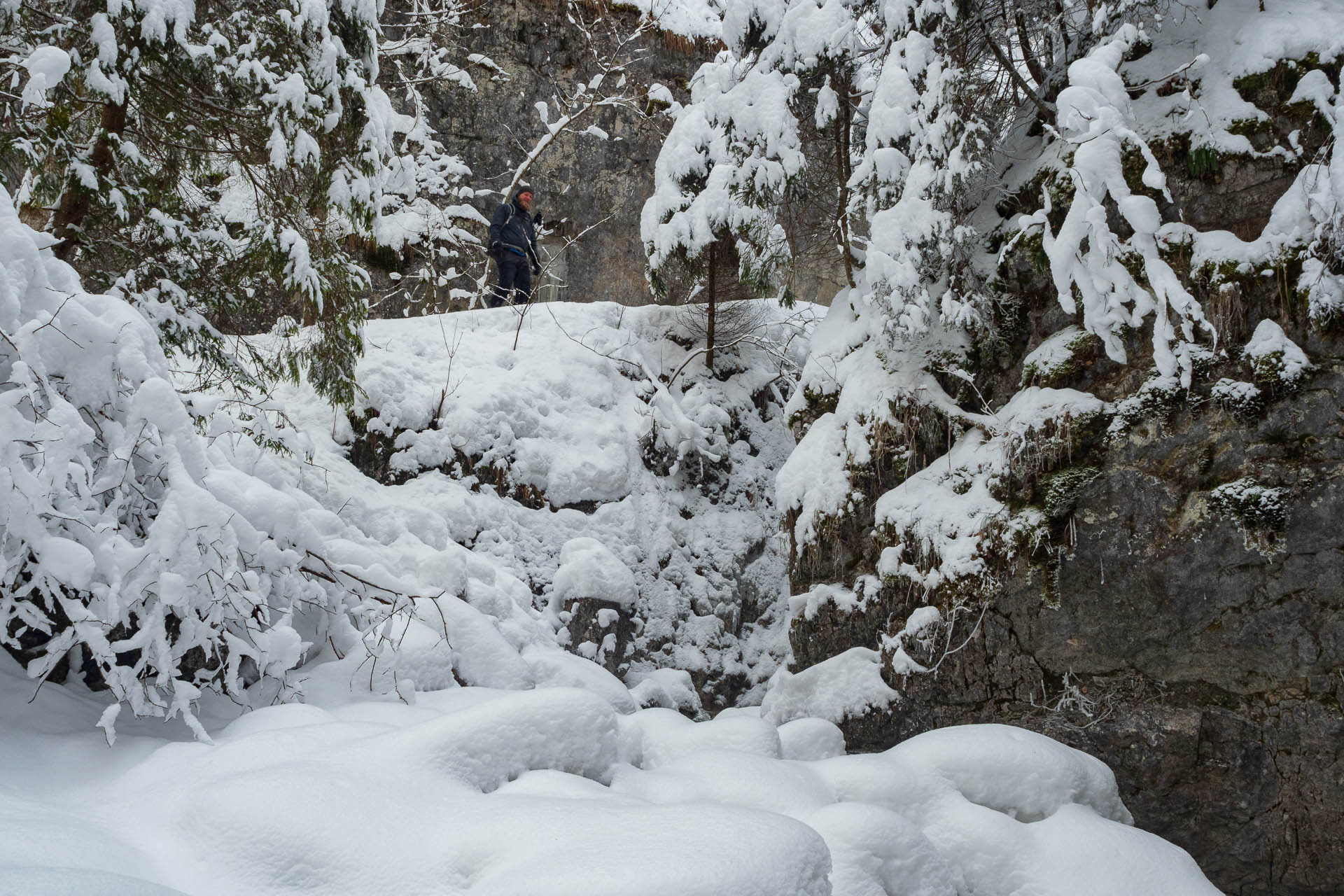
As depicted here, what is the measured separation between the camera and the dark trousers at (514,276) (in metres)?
9.77

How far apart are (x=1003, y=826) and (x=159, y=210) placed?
544 centimetres

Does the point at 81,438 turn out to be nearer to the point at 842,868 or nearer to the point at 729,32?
the point at 842,868

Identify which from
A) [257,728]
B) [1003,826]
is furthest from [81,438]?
[1003,826]

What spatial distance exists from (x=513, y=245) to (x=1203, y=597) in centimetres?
768

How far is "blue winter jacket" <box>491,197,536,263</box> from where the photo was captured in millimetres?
9719

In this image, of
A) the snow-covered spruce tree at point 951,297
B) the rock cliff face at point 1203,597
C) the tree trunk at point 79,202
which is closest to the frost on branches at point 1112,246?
the snow-covered spruce tree at point 951,297

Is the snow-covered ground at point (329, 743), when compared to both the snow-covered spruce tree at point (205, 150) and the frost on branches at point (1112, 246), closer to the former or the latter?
the snow-covered spruce tree at point (205, 150)

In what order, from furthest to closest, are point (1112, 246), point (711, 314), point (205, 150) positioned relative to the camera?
point (711, 314), point (205, 150), point (1112, 246)

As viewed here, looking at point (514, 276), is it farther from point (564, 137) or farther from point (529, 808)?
point (529, 808)

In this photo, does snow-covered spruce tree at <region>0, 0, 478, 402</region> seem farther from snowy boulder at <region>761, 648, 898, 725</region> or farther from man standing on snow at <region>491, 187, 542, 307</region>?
man standing on snow at <region>491, 187, 542, 307</region>

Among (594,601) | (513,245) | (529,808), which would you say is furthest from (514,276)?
(529,808)

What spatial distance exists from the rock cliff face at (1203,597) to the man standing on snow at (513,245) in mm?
6336

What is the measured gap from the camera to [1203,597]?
4562mm

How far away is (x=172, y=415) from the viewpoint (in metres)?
3.06
